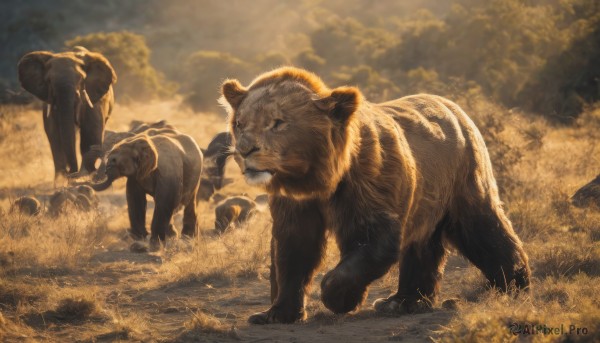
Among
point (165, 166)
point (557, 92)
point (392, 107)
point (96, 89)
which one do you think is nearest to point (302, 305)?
→ point (392, 107)

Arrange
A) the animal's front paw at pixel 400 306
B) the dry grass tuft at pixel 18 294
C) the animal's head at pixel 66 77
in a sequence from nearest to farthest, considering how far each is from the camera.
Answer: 1. the animal's front paw at pixel 400 306
2. the dry grass tuft at pixel 18 294
3. the animal's head at pixel 66 77

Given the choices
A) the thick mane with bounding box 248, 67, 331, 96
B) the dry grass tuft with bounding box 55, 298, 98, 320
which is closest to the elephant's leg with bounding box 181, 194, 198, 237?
the dry grass tuft with bounding box 55, 298, 98, 320

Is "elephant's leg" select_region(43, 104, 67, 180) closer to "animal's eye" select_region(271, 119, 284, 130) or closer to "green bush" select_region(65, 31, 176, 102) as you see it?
"animal's eye" select_region(271, 119, 284, 130)

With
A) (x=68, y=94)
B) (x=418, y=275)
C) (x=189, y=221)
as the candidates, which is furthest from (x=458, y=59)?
(x=418, y=275)

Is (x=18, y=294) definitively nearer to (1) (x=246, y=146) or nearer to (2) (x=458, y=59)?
(1) (x=246, y=146)

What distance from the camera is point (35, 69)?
15.3 m

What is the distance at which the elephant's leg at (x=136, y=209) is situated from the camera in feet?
38.3

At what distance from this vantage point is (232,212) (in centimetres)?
1298

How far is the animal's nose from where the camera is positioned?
5816 millimetres

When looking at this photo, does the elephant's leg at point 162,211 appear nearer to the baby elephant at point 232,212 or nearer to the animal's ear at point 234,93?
the baby elephant at point 232,212

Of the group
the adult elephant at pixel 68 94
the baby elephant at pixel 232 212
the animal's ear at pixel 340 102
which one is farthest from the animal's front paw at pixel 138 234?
the animal's ear at pixel 340 102

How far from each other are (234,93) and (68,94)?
8.83 meters

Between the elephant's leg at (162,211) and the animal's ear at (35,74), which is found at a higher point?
the animal's ear at (35,74)

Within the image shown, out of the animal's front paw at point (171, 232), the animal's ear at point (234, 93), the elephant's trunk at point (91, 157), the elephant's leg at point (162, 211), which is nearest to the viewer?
the animal's ear at point (234, 93)
